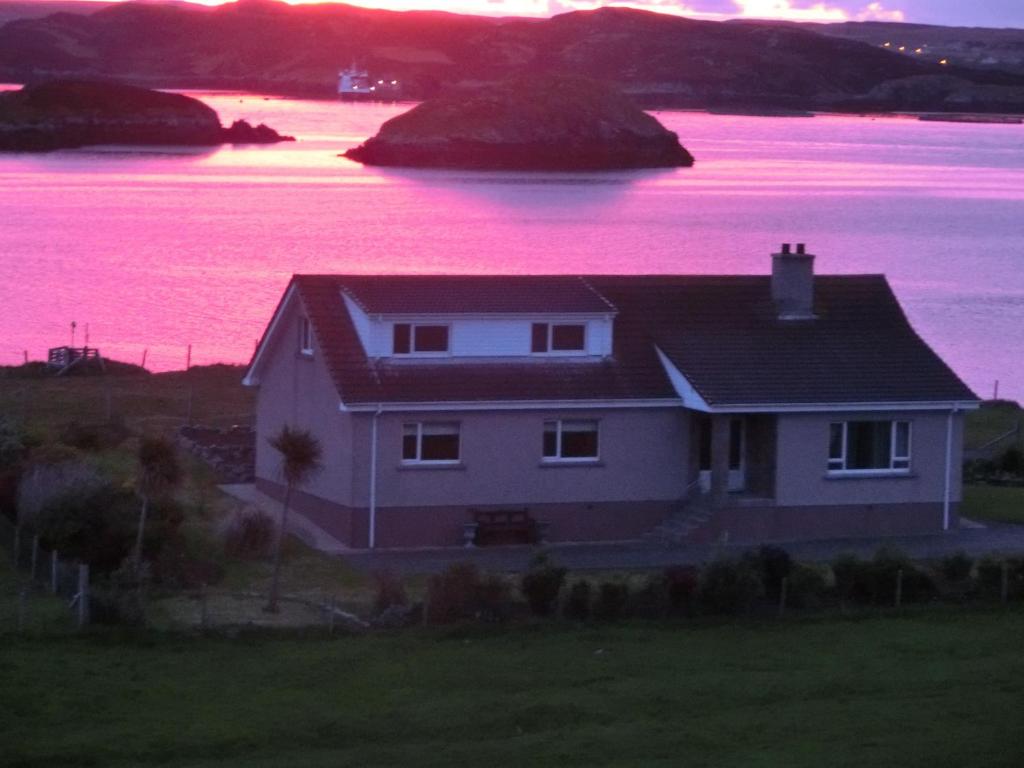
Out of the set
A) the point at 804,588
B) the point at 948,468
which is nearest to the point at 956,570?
the point at 804,588

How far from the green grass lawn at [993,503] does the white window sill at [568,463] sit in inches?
239

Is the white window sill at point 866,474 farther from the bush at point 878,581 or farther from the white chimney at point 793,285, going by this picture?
the bush at point 878,581

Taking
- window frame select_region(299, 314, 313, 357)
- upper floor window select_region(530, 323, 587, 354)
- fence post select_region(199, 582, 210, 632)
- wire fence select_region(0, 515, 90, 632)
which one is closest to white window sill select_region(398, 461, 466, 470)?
upper floor window select_region(530, 323, 587, 354)

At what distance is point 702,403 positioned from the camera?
22.9 metres

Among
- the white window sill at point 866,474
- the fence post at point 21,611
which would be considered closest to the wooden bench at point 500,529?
the white window sill at point 866,474

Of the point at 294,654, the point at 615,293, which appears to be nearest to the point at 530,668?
the point at 294,654

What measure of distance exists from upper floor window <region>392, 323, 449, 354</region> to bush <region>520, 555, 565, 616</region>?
243 inches

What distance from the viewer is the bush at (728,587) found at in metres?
17.5

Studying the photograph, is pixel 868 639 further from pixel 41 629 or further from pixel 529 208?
pixel 529 208

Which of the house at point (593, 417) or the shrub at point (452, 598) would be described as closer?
the shrub at point (452, 598)

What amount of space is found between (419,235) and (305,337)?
69.7 metres

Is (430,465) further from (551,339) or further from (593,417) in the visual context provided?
(551,339)

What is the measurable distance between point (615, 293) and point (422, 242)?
2562 inches

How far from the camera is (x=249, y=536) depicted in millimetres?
21078
